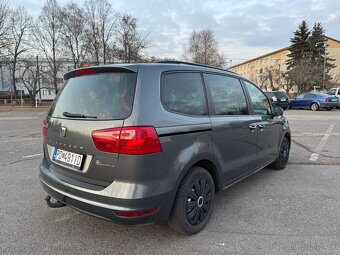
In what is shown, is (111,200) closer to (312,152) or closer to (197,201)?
(197,201)

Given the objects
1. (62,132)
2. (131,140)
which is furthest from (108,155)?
(62,132)

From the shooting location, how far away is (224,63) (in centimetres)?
5203

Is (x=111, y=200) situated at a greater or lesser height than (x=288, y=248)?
greater

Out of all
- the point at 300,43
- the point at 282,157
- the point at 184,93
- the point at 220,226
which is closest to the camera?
the point at 184,93

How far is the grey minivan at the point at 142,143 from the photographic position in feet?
7.81

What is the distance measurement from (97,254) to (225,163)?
5.71ft

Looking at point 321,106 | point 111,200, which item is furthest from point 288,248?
point 321,106

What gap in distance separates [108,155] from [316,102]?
77.4ft

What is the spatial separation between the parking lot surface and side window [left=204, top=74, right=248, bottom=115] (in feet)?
4.27

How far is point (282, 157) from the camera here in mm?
5316

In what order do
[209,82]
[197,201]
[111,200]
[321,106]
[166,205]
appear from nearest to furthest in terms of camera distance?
1. [111,200]
2. [166,205]
3. [197,201]
4. [209,82]
5. [321,106]

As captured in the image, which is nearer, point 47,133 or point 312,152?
point 47,133

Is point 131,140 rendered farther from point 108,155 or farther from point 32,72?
point 32,72

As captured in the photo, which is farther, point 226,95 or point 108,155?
point 226,95
